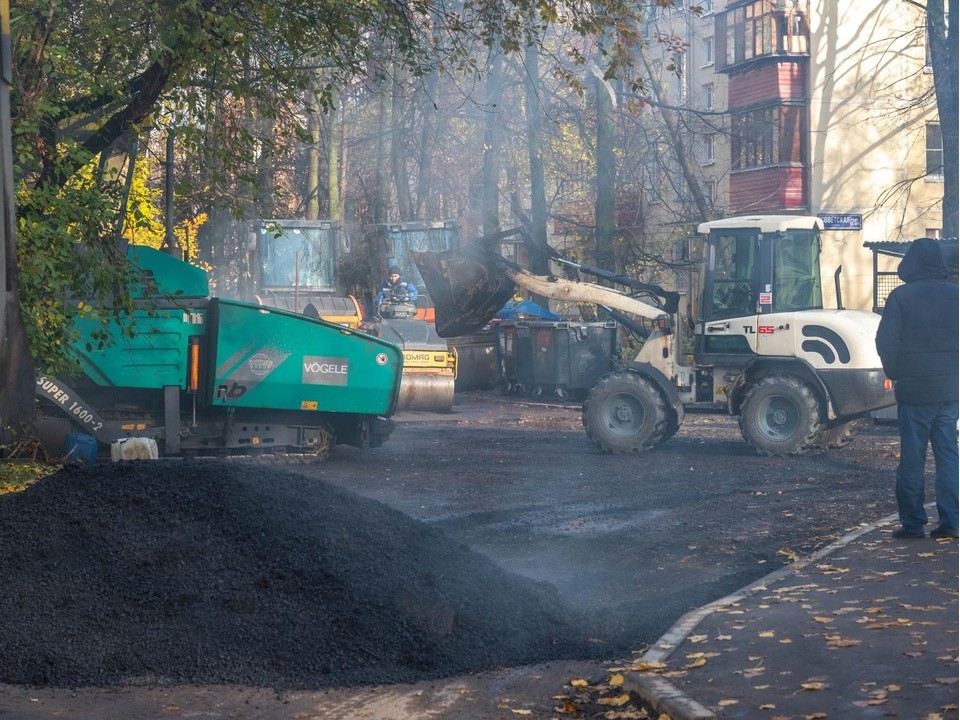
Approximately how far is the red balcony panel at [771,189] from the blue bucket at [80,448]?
28741 millimetres

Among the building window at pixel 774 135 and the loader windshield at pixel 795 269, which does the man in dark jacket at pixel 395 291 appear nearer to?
the loader windshield at pixel 795 269

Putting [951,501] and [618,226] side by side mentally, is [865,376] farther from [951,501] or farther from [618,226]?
[618,226]

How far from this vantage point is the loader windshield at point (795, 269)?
14.9 meters

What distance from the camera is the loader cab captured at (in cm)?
1495

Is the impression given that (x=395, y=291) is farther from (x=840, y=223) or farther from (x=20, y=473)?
(x=20, y=473)

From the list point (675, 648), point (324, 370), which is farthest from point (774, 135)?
point (675, 648)

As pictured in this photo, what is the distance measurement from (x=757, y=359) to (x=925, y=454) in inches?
254

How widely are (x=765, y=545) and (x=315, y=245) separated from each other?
1951cm

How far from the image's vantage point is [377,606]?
21.4 ft

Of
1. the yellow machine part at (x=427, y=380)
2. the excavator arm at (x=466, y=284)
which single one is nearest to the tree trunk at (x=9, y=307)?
the excavator arm at (x=466, y=284)

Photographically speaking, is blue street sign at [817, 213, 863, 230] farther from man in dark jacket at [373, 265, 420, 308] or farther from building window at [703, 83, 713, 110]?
building window at [703, 83, 713, 110]

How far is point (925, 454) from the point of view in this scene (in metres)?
8.65

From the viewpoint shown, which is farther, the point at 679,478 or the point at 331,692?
the point at 679,478

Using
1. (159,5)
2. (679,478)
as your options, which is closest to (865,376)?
(679,478)
